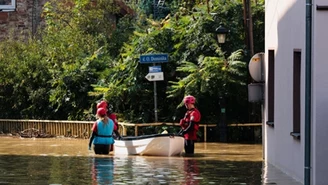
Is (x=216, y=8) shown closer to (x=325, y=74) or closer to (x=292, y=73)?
(x=292, y=73)

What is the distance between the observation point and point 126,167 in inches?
872

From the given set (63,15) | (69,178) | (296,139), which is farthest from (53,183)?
(63,15)

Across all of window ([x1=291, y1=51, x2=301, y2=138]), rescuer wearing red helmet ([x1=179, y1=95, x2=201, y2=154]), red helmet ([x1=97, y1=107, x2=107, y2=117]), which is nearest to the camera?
window ([x1=291, y1=51, x2=301, y2=138])

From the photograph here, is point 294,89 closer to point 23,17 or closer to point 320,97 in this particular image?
point 320,97

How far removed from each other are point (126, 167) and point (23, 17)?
96.3 feet

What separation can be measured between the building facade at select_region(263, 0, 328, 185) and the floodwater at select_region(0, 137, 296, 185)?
0.86 meters

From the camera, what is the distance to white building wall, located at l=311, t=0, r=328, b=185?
15398mm

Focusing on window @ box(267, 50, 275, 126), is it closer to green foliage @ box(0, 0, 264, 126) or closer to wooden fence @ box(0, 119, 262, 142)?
green foliage @ box(0, 0, 264, 126)

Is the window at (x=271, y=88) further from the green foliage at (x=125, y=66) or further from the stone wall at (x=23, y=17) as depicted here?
the stone wall at (x=23, y=17)

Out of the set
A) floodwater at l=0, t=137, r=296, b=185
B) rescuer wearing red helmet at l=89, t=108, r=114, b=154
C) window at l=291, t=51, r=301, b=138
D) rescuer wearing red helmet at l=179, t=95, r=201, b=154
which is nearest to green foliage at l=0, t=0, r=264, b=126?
floodwater at l=0, t=137, r=296, b=185

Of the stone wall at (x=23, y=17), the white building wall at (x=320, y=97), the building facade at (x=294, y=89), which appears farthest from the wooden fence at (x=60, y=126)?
the white building wall at (x=320, y=97)

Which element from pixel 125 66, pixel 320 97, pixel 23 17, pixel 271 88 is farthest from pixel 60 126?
pixel 320 97

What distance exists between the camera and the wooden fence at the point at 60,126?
3362cm

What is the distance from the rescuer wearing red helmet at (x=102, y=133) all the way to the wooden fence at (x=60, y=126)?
6537 mm
